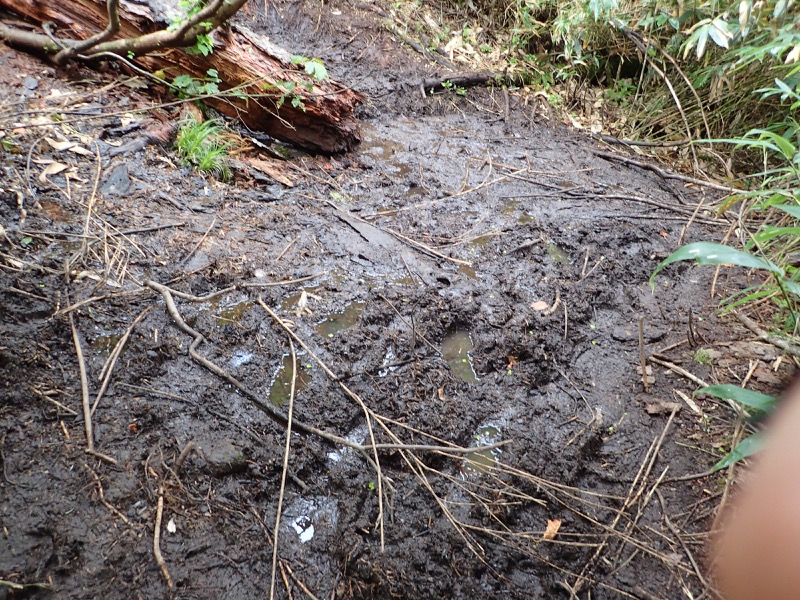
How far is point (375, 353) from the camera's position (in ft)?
7.32

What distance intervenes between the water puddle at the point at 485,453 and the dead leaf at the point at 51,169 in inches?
94.7

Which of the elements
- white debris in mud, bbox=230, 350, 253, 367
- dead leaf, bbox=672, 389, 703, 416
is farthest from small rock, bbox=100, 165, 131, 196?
dead leaf, bbox=672, 389, 703, 416

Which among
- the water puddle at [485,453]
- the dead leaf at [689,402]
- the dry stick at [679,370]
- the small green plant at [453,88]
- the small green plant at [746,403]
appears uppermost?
the small green plant at [746,403]

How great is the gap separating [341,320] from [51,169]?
5.45ft

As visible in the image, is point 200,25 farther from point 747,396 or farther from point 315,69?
point 747,396

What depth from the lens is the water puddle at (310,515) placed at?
1.63 m

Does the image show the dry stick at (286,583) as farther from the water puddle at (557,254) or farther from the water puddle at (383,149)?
the water puddle at (383,149)

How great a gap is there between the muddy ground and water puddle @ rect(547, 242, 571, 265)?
1cm

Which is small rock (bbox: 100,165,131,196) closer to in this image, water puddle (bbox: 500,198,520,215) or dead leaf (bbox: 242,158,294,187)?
dead leaf (bbox: 242,158,294,187)

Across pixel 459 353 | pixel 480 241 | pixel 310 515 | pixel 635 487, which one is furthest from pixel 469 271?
pixel 310 515

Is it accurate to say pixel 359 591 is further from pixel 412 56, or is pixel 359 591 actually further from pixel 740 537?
pixel 412 56

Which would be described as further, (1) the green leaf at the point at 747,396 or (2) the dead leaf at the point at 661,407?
(2) the dead leaf at the point at 661,407

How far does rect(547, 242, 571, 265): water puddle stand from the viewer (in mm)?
2976

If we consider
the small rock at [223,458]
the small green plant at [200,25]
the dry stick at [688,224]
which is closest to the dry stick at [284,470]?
the small rock at [223,458]
